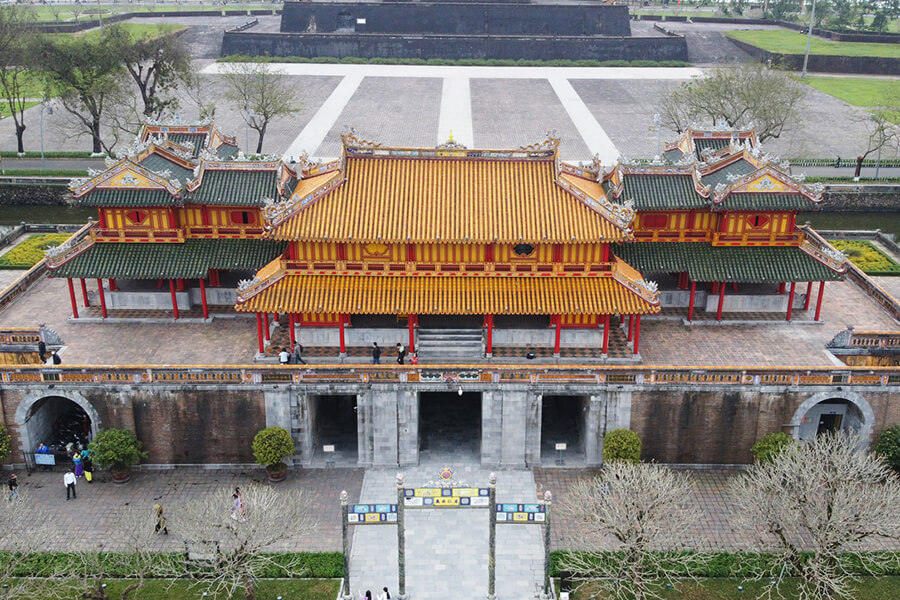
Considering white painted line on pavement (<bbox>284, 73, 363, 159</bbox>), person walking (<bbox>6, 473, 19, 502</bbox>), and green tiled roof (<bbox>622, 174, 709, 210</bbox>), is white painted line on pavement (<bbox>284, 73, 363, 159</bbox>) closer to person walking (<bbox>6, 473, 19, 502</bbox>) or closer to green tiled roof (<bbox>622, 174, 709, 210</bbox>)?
green tiled roof (<bbox>622, 174, 709, 210</bbox>)

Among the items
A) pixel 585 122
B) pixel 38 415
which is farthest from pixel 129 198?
pixel 585 122

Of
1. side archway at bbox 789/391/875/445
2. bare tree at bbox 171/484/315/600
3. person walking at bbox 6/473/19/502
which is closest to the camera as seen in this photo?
bare tree at bbox 171/484/315/600

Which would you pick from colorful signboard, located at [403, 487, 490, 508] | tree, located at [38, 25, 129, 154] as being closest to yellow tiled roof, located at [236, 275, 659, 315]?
colorful signboard, located at [403, 487, 490, 508]

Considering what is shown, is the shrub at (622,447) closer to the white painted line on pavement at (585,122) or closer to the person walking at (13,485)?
the person walking at (13,485)

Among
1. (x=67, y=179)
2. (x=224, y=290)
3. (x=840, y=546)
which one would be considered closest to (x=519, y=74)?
(x=67, y=179)

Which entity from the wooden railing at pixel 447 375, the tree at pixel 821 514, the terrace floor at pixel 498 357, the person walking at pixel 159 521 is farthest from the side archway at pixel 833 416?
the person walking at pixel 159 521

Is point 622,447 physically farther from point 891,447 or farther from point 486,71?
point 486,71

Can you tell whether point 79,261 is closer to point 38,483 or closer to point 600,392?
point 38,483

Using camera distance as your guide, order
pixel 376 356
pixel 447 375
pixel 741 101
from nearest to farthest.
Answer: pixel 447 375, pixel 376 356, pixel 741 101
